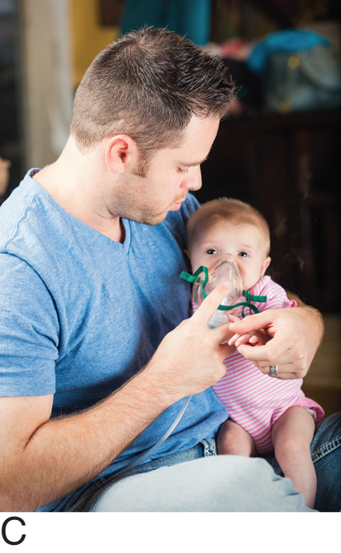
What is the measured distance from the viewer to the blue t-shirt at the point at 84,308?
709 millimetres

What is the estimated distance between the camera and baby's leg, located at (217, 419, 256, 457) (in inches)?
36.5

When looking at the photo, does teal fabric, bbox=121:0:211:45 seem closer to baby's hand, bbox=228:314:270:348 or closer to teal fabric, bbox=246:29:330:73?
teal fabric, bbox=246:29:330:73

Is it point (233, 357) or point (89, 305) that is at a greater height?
point (89, 305)

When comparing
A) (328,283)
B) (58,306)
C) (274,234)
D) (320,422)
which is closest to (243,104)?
(328,283)

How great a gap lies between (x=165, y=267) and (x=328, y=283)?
1395 mm

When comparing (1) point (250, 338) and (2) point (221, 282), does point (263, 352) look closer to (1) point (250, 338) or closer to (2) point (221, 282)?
(1) point (250, 338)

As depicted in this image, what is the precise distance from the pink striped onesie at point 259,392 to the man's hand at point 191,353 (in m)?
0.11

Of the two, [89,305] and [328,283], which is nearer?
[89,305]

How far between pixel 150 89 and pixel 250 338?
39 centimetres

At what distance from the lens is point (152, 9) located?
1.58 metres

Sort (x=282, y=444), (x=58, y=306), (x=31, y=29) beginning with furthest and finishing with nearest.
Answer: (x=31, y=29), (x=282, y=444), (x=58, y=306)

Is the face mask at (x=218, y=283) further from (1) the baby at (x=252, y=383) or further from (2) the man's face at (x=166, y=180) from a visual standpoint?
(2) the man's face at (x=166, y=180)
